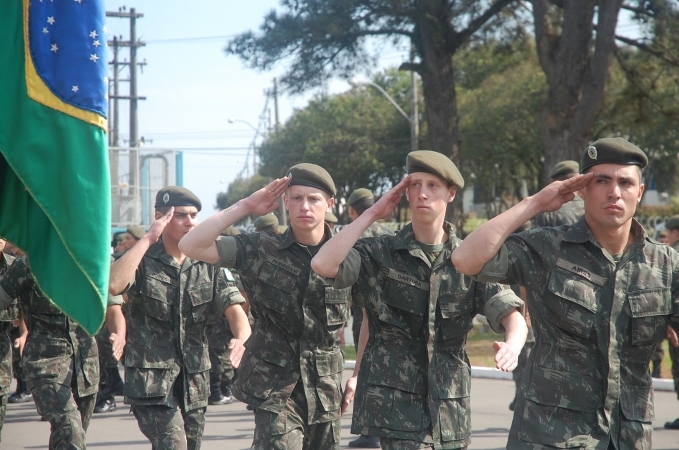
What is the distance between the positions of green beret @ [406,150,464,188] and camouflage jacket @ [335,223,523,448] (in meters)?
0.34

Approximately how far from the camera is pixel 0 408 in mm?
7703

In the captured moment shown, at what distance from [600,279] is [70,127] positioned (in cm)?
240

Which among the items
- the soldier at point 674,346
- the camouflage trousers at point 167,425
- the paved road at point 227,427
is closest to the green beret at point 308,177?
the camouflage trousers at point 167,425

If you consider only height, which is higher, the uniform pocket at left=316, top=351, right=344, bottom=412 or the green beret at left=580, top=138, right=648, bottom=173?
the green beret at left=580, top=138, right=648, bottom=173

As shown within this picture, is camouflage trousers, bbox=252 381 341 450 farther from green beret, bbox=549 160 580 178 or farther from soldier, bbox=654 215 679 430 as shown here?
soldier, bbox=654 215 679 430

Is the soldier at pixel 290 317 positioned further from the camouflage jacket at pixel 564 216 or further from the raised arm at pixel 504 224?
the camouflage jacket at pixel 564 216

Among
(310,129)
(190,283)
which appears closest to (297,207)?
(190,283)

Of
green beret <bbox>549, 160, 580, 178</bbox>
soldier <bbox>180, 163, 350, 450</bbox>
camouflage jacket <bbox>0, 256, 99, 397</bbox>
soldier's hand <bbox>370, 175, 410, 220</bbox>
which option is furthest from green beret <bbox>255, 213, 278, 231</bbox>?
soldier's hand <bbox>370, 175, 410, 220</bbox>

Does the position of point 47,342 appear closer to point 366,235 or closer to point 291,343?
point 291,343

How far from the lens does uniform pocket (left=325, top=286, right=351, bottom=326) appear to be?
561 cm

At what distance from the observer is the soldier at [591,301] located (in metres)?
4.15

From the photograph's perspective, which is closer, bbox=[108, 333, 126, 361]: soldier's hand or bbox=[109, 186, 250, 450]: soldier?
bbox=[109, 186, 250, 450]: soldier

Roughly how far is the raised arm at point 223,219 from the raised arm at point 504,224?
1.47 m

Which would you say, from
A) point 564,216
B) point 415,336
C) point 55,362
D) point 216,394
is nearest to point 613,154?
point 415,336
